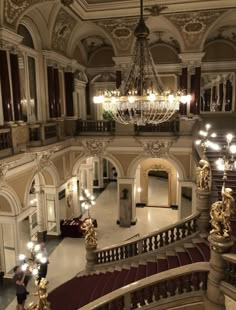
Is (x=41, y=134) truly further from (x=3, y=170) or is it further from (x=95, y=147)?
(x=95, y=147)

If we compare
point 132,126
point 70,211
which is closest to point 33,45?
point 132,126

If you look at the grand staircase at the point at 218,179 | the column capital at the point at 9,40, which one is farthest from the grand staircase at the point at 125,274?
the column capital at the point at 9,40

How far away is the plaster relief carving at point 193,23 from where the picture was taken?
36.2 feet

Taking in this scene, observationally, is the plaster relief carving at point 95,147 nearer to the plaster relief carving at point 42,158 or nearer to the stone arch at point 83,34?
the plaster relief carving at point 42,158

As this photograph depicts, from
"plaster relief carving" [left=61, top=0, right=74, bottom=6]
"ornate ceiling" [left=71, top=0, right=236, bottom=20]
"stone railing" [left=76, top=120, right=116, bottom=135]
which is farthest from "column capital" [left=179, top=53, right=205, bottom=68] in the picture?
"plaster relief carving" [left=61, top=0, right=74, bottom=6]

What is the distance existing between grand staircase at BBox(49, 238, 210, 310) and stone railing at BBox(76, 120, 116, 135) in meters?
6.62

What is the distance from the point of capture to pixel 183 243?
6957mm

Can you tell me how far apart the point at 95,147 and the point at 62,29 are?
5.03 m

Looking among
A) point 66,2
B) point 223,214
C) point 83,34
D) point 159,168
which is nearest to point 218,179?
point 223,214

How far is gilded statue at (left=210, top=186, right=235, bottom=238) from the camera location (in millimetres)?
4535

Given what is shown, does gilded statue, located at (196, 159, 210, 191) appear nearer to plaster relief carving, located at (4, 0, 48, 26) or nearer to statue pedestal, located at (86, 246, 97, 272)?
statue pedestal, located at (86, 246, 97, 272)

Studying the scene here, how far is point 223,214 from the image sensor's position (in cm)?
453

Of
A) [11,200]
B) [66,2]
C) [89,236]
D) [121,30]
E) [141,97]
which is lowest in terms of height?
[89,236]

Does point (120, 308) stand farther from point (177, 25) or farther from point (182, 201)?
point (177, 25)
